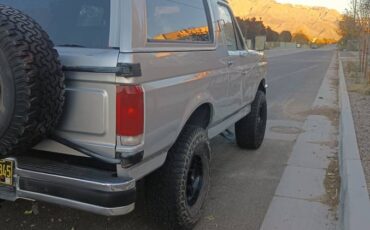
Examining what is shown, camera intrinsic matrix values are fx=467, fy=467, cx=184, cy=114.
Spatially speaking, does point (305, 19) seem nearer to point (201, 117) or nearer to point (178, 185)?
point (201, 117)

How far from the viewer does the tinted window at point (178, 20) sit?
3408mm

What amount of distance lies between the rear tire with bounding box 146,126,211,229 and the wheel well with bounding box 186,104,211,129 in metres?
0.15

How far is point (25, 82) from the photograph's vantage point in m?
2.67

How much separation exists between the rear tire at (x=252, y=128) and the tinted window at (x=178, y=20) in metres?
2.31

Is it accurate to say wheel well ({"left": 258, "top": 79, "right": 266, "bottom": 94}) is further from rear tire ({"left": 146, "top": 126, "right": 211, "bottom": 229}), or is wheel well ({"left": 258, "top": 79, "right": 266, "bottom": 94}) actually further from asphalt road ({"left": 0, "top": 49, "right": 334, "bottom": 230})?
rear tire ({"left": 146, "top": 126, "right": 211, "bottom": 229})

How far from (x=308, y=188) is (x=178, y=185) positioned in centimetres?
221

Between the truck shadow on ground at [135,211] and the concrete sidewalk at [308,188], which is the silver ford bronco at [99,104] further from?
the concrete sidewalk at [308,188]

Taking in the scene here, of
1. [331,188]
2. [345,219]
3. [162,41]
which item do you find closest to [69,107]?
[162,41]

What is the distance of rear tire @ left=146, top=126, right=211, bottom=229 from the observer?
359cm

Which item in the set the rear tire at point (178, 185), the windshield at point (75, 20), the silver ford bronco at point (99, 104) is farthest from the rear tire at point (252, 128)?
the windshield at point (75, 20)

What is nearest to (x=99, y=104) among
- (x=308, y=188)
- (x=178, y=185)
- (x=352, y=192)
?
(x=178, y=185)

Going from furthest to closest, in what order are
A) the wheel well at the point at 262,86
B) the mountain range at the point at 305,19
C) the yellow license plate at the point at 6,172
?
the mountain range at the point at 305,19 → the wheel well at the point at 262,86 → the yellow license plate at the point at 6,172

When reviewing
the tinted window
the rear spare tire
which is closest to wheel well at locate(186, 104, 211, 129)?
the tinted window

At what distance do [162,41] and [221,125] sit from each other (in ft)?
5.91
